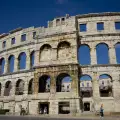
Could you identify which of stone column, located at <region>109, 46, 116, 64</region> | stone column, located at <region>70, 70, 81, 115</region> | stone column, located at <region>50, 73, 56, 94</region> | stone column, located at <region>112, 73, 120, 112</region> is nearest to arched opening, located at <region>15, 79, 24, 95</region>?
stone column, located at <region>50, 73, 56, 94</region>

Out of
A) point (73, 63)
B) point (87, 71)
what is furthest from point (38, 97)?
point (87, 71)

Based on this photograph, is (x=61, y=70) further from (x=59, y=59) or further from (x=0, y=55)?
(x=0, y=55)

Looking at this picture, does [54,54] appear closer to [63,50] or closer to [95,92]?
[63,50]

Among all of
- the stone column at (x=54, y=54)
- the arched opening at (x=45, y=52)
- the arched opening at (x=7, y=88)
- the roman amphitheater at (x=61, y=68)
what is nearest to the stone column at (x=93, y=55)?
the roman amphitheater at (x=61, y=68)

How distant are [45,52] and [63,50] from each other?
9.19ft

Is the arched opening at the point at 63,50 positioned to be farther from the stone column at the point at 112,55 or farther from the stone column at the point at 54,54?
the stone column at the point at 112,55

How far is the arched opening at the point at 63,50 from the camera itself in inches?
1005

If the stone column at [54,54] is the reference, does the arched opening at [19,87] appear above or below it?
below

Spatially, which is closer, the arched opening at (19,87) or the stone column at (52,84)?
the stone column at (52,84)

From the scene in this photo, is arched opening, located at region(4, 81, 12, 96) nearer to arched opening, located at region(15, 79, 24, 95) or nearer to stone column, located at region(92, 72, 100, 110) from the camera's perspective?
arched opening, located at region(15, 79, 24, 95)

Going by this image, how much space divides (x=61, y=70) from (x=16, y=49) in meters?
13.2

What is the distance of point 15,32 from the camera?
3516cm


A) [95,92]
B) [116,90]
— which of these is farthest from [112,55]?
[95,92]

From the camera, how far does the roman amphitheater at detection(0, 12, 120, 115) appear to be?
77.7ft
